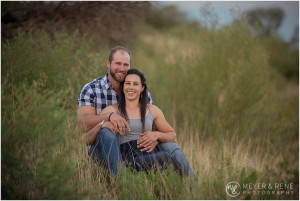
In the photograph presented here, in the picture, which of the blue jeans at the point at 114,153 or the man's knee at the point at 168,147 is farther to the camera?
the man's knee at the point at 168,147

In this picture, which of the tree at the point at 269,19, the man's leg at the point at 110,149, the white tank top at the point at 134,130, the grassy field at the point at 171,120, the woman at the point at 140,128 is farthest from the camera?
the tree at the point at 269,19

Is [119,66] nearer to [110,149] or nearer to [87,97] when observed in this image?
[87,97]

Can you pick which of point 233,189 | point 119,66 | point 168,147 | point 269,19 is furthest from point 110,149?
point 269,19

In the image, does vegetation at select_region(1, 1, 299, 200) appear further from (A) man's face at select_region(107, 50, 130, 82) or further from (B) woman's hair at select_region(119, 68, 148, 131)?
(A) man's face at select_region(107, 50, 130, 82)

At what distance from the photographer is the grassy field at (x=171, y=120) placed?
527 centimetres

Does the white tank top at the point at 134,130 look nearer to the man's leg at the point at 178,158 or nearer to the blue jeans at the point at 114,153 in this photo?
the blue jeans at the point at 114,153

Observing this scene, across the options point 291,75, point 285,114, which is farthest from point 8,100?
point 291,75

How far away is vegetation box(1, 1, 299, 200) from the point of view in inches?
207

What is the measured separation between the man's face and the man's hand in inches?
26.8

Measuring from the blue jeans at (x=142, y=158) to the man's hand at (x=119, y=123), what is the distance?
25 cm

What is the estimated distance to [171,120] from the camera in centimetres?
886

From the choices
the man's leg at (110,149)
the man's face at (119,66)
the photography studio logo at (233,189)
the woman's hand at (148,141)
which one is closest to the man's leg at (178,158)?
the woman's hand at (148,141)

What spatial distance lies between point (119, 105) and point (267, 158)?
133 inches

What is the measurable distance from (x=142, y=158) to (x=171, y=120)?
300cm
